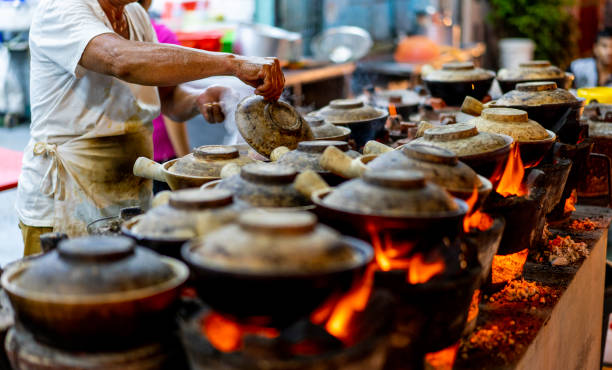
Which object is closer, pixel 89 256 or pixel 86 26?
pixel 89 256

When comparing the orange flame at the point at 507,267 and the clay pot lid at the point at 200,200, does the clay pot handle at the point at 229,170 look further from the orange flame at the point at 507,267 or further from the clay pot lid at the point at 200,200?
the orange flame at the point at 507,267

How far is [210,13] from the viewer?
7.22 m

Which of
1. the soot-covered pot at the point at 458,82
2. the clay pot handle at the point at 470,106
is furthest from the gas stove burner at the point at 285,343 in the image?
the soot-covered pot at the point at 458,82

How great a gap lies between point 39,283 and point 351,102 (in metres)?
2.18

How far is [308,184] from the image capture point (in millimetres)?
1808

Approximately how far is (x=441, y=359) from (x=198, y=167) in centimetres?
104

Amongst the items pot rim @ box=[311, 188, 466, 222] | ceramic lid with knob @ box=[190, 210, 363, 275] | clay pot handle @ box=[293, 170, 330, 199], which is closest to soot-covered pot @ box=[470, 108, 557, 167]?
pot rim @ box=[311, 188, 466, 222]

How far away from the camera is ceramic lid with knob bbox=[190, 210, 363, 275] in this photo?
133 centimetres

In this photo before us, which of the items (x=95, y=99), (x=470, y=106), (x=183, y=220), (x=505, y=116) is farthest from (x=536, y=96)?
(x=183, y=220)

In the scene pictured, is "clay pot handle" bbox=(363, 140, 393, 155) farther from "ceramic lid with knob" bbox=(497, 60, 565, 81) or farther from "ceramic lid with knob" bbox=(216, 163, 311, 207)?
"ceramic lid with knob" bbox=(497, 60, 565, 81)

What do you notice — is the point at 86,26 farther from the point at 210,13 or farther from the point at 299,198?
the point at 210,13

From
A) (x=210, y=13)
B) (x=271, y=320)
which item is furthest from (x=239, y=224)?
(x=210, y=13)

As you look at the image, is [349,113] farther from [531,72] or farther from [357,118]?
[531,72]

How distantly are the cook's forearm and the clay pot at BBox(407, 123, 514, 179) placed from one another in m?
0.87
